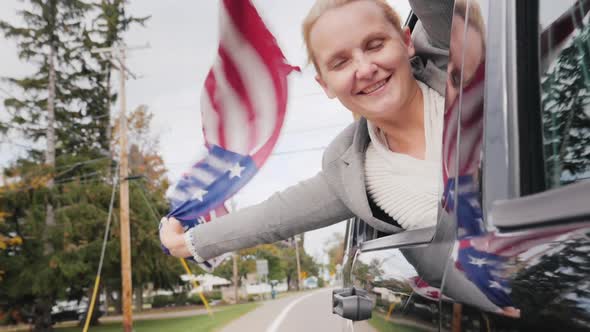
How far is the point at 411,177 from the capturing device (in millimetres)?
1765

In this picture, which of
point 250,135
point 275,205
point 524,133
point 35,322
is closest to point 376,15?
point 275,205

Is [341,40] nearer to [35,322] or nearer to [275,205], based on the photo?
[275,205]

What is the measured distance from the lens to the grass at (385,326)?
4.58ft

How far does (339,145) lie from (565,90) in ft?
3.33

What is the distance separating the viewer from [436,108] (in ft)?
6.01

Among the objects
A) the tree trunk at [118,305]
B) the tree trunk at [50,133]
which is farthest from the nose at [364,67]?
the tree trunk at [118,305]

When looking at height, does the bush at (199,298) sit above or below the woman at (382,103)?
below

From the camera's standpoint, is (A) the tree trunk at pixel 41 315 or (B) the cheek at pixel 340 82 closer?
(B) the cheek at pixel 340 82

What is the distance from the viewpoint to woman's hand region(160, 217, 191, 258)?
2496mm

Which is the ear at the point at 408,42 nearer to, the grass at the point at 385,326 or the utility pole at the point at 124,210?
the grass at the point at 385,326

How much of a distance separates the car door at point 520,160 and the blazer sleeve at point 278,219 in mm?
951

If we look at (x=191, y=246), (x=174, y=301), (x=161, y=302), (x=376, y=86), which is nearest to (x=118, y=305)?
(x=174, y=301)

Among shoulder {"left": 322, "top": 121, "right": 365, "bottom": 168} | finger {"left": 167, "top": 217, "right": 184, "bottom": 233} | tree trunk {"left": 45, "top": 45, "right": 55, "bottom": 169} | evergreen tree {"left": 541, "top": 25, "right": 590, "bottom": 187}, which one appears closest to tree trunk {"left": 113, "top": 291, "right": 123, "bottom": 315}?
tree trunk {"left": 45, "top": 45, "right": 55, "bottom": 169}

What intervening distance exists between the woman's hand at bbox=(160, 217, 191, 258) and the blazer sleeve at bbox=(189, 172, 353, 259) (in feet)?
0.47
